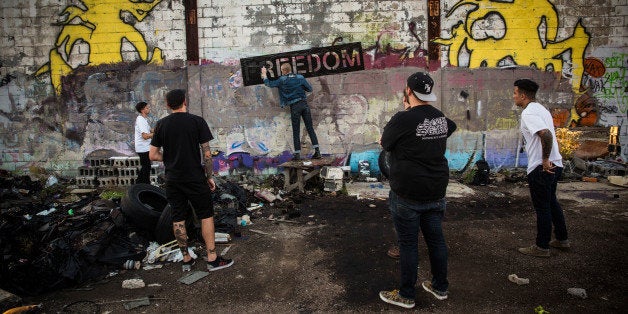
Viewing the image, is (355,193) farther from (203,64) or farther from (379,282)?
(203,64)

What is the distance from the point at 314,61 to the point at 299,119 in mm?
1426

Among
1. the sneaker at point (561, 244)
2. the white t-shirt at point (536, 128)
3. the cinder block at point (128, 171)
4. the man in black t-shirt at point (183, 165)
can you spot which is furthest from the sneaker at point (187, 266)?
the cinder block at point (128, 171)

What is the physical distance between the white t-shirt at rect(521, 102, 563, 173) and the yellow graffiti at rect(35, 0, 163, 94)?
7.74 metres

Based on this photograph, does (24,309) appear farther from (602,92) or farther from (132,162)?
(602,92)

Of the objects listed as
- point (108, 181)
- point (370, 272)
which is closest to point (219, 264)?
point (370, 272)

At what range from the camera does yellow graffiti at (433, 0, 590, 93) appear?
8695 mm

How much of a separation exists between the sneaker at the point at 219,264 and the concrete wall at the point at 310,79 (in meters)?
4.70

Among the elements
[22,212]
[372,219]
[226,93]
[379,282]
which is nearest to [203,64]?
[226,93]

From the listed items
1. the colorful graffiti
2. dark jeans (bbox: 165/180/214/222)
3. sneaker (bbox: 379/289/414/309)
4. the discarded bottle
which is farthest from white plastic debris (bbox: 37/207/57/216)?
the colorful graffiti

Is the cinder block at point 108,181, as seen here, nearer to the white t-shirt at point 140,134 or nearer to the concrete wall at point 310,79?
the concrete wall at point 310,79

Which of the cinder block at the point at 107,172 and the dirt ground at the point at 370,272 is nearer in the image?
the dirt ground at the point at 370,272

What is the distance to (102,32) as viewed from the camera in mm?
8914

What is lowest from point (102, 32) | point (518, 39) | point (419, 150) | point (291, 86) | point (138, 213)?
point (138, 213)

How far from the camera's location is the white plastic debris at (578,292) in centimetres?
366
